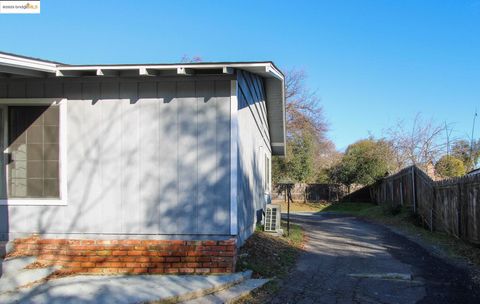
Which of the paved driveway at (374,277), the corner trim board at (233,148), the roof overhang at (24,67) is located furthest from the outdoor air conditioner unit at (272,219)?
the roof overhang at (24,67)

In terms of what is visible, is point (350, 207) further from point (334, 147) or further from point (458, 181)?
point (334, 147)

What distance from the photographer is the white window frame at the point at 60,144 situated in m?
7.62

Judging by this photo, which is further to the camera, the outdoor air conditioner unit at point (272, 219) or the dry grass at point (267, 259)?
the outdoor air conditioner unit at point (272, 219)

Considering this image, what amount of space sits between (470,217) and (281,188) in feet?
80.3

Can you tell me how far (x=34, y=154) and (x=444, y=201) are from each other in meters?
10.5

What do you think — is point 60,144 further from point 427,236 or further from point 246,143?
point 427,236

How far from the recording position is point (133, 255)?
738 cm

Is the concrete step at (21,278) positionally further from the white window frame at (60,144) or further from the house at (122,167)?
the white window frame at (60,144)

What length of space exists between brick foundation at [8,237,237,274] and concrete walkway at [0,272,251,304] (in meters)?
0.24

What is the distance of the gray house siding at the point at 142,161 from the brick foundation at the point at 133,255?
19 centimetres

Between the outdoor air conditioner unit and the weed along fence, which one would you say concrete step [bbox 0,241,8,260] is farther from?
the weed along fence

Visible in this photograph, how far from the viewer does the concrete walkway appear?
5934 millimetres

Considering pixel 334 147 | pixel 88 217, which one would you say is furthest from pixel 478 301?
pixel 334 147

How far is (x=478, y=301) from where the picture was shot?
628cm
